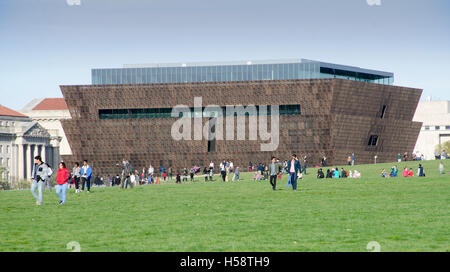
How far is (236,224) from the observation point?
2069cm

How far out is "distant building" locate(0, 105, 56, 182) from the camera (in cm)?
14150

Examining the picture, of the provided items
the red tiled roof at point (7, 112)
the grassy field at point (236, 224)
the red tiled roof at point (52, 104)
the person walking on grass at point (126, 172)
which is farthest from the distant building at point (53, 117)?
the grassy field at point (236, 224)

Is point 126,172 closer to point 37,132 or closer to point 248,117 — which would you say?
point 248,117

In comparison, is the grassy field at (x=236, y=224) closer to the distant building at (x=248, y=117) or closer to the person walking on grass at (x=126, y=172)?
the person walking on grass at (x=126, y=172)

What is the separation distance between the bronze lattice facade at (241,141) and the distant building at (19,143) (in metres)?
40.2

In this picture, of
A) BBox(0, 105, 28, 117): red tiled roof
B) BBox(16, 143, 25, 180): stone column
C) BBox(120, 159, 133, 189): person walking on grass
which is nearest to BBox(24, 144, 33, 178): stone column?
BBox(16, 143, 25, 180): stone column

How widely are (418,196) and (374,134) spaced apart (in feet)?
240

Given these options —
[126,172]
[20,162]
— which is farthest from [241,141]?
[20,162]

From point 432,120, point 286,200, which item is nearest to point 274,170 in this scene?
point 286,200

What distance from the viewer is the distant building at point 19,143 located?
142 meters

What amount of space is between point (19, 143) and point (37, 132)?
5.32 meters
